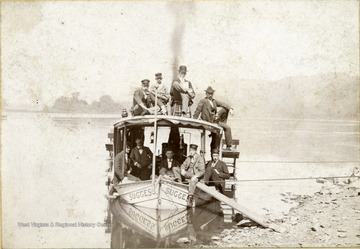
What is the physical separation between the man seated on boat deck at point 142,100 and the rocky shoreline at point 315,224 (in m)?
1.51

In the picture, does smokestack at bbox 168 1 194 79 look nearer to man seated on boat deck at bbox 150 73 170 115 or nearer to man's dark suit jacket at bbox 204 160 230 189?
man seated on boat deck at bbox 150 73 170 115

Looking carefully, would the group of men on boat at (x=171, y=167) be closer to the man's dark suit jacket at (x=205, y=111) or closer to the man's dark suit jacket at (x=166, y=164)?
the man's dark suit jacket at (x=166, y=164)

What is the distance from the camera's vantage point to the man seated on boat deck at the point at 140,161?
516 cm

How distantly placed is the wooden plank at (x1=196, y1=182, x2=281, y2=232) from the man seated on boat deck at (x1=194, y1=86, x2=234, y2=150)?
A: 0.47m

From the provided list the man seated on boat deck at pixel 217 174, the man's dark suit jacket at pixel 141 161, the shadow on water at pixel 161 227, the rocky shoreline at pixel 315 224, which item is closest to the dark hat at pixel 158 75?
the man's dark suit jacket at pixel 141 161

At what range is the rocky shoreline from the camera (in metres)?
5.16

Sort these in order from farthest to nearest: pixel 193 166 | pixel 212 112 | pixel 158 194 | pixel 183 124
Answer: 1. pixel 212 112
2. pixel 193 166
3. pixel 183 124
4. pixel 158 194

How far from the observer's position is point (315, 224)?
5262 mm

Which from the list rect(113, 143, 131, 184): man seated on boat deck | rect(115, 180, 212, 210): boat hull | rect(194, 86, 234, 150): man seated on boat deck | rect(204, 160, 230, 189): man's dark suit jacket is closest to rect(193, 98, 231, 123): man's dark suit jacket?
rect(194, 86, 234, 150): man seated on boat deck

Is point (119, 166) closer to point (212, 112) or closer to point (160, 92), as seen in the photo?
point (160, 92)

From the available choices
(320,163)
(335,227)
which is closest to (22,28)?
(320,163)

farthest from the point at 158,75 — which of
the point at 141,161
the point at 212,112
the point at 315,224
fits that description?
the point at 315,224

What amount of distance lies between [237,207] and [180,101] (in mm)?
1244

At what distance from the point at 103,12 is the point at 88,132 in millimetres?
1265
